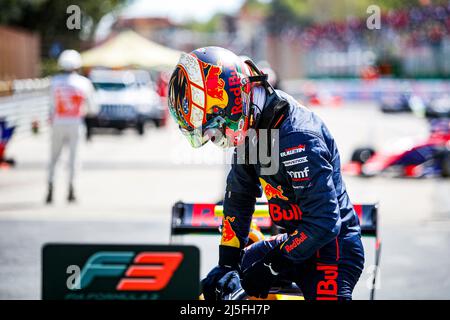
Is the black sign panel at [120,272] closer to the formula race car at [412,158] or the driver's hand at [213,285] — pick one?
the driver's hand at [213,285]

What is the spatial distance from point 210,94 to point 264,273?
0.69 metres

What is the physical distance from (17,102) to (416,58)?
1364 inches

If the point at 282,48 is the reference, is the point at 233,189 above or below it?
below

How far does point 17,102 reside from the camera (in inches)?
886

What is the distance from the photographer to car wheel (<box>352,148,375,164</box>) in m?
14.9

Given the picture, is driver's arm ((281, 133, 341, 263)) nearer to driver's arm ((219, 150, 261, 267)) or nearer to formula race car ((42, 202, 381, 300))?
driver's arm ((219, 150, 261, 267))

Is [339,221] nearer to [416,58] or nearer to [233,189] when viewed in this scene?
[233,189]

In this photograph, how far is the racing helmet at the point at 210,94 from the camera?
312cm

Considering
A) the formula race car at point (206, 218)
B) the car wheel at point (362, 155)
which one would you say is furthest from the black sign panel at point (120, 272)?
the car wheel at point (362, 155)

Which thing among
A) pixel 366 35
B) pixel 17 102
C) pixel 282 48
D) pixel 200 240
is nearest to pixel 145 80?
pixel 17 102

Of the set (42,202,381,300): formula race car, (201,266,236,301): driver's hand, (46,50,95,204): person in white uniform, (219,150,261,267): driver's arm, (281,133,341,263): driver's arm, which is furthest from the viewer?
(46,50,95,204): person in white uniform

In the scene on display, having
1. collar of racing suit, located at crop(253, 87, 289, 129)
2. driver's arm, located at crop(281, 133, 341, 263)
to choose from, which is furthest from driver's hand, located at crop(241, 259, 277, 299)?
collar of racing suit, located at crop(253, 87, 289, 129)

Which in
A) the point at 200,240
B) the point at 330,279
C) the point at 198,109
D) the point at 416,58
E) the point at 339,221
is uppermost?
the point at 416,58

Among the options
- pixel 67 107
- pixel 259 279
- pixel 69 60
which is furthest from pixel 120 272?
pixel 69 60
